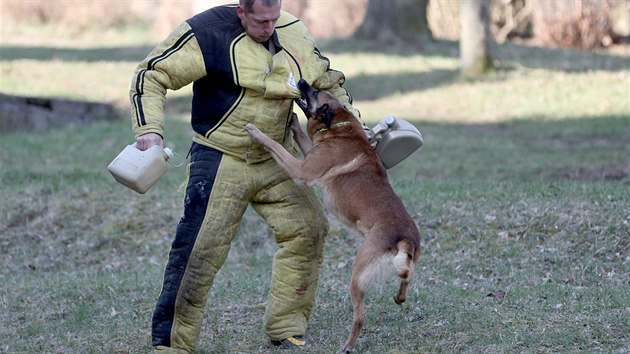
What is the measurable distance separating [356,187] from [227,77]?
3.15 ft

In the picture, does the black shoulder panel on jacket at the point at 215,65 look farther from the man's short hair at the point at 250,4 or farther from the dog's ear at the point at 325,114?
the dog's ear at the point at 325,114

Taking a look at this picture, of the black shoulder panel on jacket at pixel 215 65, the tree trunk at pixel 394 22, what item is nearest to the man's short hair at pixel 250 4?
the black shoulder panel on jacket at pixel 215 65

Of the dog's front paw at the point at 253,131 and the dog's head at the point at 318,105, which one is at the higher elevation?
the dog's head at the point at 318,105

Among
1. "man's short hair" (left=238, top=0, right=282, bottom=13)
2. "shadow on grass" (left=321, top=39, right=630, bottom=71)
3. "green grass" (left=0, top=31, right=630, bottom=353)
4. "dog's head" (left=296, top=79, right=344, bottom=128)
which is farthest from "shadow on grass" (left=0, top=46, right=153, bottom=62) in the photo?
"man's short hair" (left=238, top=0, right=282, bottom=13)

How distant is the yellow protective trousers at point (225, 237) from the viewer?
567 centimetres

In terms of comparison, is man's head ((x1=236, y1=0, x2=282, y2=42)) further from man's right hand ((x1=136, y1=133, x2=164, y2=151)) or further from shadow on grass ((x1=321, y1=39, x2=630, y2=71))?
shadow on grass ((x1=321, y1=39, x2=630, y2=71))

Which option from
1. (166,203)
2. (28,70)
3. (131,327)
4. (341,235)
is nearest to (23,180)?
(166,203)

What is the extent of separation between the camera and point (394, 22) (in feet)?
76.8

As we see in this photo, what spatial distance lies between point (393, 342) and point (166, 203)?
4543 mm

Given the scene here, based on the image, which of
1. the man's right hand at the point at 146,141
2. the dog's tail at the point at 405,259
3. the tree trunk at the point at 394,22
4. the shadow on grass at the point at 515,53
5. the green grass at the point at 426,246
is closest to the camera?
the dog's tail at the point at 405,259

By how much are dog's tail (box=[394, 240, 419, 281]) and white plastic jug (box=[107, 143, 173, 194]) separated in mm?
1387

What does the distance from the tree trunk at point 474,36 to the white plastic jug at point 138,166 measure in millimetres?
13596

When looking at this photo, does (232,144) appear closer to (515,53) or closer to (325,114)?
(325,114)

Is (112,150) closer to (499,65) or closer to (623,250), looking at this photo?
(623,250)
